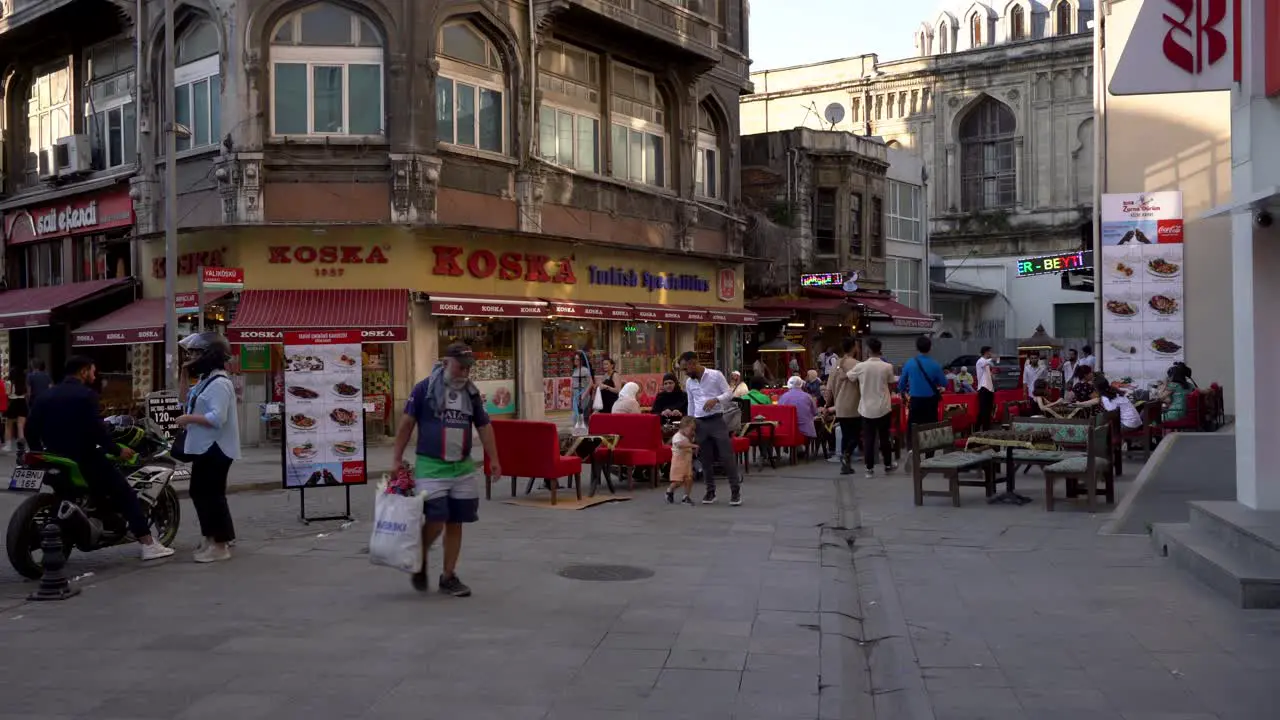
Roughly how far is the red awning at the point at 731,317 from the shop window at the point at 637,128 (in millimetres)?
3723

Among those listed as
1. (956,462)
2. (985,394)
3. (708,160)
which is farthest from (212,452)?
(708,160)

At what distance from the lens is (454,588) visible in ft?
27.5

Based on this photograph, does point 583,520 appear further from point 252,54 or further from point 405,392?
point 252,54

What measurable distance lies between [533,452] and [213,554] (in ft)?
14.8

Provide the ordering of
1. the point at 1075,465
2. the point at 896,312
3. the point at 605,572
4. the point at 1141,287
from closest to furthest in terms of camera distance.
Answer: the point at 605,572 < the point at 1075,465 < the point at 1141,287 < the point at 896,312

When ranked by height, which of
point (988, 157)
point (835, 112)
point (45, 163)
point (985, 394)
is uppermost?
point (835, 112)

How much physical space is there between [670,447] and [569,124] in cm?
1442

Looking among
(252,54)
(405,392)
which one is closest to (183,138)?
(252,54)

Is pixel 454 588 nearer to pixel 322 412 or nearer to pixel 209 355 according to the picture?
pixel 209 355

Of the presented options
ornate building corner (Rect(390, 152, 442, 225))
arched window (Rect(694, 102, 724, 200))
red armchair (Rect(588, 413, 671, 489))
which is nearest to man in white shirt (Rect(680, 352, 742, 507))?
red armchair (Rect(588, 413, 671, 489))

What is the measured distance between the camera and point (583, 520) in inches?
497

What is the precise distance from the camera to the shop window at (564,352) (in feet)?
90.9

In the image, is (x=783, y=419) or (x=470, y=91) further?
(x=470, y=91)

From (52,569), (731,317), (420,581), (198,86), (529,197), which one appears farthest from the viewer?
(731,317)
